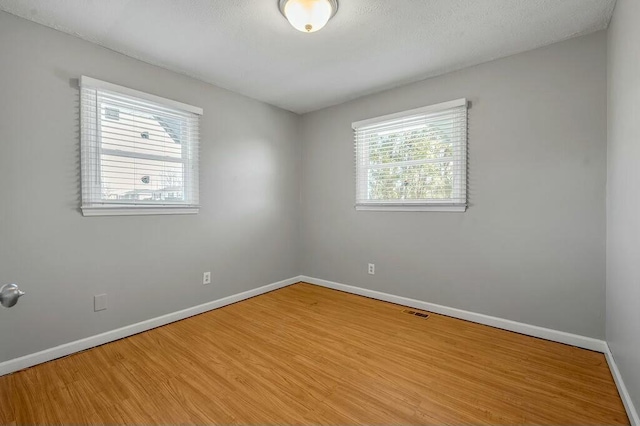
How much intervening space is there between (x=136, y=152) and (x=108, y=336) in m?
1.56

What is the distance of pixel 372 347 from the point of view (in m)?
2.36

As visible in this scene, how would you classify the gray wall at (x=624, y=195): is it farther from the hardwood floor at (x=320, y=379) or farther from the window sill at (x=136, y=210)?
the window sill at (x=136, y=210)

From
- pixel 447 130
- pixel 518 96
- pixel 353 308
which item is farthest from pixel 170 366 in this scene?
pixel 518 96

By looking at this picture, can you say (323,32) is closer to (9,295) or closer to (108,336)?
(9,295)

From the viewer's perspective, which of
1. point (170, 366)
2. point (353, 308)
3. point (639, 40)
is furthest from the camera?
point (353, 308)

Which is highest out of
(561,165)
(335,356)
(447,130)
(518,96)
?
(518,96)

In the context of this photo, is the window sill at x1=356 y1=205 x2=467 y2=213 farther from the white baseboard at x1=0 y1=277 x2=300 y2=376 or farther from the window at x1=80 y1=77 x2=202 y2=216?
the window at x1=80 y1=77 x2=202 y2=216

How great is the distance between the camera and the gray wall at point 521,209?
2.31 meters

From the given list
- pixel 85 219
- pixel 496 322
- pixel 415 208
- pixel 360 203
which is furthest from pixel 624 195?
Answer: pixel 85 219

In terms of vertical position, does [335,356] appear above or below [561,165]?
below

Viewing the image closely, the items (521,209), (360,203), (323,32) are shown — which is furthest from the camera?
(360,203)

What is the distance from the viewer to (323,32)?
2.28 meters

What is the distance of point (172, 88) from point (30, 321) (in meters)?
2.21

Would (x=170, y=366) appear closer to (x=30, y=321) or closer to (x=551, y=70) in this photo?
(x=30, y=321)
